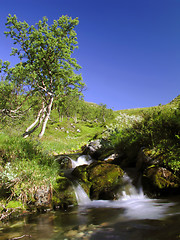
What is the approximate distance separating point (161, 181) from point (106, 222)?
11.3 ft

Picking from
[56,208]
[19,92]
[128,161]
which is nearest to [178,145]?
[128,161]

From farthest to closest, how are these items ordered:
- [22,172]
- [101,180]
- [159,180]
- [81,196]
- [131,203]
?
[101,180] → [81,196] → [159,180] → [131,203] → [22,172]

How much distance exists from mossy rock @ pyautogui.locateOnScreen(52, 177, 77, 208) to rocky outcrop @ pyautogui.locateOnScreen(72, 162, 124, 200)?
2.54 ft

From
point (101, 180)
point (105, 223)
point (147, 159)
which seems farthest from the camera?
point (147, 159)

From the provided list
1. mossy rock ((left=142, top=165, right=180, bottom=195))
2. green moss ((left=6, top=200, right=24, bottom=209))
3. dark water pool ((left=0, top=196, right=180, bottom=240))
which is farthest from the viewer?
mossy rock ((left=142, top=165, right=180, bottom=195))

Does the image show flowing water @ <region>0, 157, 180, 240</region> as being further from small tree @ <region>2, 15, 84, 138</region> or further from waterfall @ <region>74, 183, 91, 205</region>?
small tree @ <region>2, 15, 84, 138</region>

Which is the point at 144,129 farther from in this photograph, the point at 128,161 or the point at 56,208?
the point at 56,208

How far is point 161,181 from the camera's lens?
7105mm

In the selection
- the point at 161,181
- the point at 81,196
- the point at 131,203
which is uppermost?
the point at 161,181

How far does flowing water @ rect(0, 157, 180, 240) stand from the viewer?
3.87 meters

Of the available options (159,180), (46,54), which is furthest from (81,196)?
(46,54)

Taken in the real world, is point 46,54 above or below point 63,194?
above

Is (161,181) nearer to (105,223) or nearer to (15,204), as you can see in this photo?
(105,223)

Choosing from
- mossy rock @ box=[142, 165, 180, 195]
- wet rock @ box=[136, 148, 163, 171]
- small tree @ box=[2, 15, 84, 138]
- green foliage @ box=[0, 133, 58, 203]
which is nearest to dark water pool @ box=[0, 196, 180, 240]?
mossy rock @ box=[142, 165, 180, 195]
